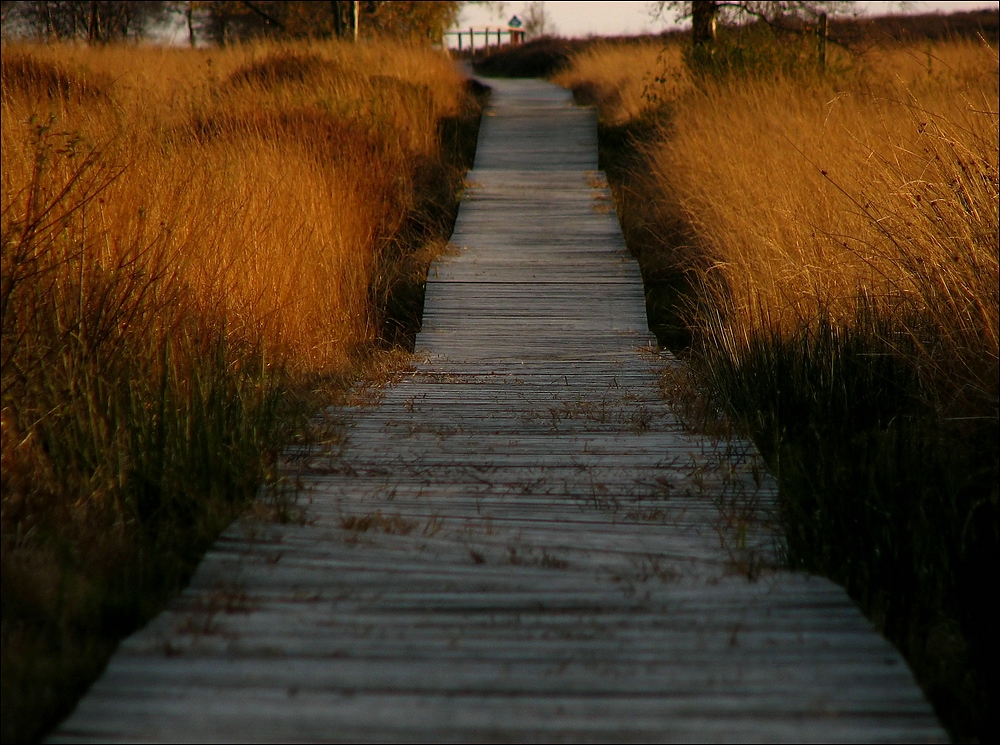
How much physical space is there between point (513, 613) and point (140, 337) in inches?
75.5

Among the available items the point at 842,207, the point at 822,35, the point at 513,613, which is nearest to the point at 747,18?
the point at 822,35

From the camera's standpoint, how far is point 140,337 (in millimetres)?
3410

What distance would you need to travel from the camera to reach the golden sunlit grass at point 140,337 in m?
2.30

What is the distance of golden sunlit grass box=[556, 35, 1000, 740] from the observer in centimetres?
241

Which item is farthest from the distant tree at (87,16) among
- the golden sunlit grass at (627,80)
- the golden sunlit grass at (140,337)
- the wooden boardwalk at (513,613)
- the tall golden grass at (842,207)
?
the golden sunlit grass at (627,80)

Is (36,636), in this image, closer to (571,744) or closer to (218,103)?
(571,744)

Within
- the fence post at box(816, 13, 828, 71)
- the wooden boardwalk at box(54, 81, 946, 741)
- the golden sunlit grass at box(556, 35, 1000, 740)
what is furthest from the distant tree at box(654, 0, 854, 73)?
the wooden boardwalk at box(54, 81, 946, 741)

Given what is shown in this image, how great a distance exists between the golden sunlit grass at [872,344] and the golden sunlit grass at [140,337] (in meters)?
1.76

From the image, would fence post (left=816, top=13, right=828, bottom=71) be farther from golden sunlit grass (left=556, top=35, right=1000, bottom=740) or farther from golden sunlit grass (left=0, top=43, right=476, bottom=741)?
golden sunlit grass (left=0, top=43, right=476, bottom=741)

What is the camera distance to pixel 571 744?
5.63 feet

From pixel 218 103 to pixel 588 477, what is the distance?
674cm

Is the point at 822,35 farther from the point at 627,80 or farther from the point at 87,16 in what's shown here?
the point at 87,16

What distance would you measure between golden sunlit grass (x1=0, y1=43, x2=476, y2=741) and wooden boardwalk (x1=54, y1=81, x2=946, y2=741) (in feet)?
0.68

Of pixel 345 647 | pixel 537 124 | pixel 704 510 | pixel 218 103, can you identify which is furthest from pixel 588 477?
pixel 537 124
